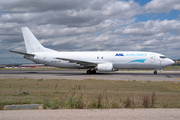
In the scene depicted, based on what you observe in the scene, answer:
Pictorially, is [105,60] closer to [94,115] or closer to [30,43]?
[30,43]

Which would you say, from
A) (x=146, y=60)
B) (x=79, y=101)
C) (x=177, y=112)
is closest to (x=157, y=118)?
(x=177, y=112)

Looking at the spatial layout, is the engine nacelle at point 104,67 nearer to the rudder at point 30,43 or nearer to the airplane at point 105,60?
the airplane at point 105,60

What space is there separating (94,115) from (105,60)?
2722cm

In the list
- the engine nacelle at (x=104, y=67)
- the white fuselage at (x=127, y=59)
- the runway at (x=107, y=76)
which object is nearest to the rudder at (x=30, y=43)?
the runway at (x=107, y=76)

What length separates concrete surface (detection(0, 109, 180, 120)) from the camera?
605 cm

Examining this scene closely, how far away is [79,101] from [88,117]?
5.85 feet

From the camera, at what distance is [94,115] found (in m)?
6.38

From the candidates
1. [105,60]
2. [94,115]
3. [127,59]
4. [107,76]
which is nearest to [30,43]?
[105,60]

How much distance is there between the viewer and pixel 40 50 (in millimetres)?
37406

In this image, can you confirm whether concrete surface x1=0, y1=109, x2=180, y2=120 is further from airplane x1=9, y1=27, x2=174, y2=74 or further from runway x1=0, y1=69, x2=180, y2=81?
airplane x1=9, y1=27, x2=174, y2=74

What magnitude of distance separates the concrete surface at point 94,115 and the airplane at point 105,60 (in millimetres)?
24409

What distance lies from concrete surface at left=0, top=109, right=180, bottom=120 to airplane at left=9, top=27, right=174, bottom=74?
24409 millimetres

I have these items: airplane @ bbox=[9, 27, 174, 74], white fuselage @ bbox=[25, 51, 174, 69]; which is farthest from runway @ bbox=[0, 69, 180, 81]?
white fuselage @ bbox=[25, 51, 174, 69]

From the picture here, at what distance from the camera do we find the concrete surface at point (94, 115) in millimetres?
6047
